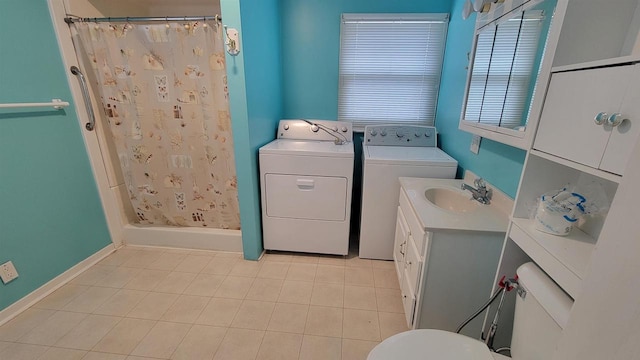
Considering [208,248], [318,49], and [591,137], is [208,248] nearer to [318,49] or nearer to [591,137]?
[318,49]

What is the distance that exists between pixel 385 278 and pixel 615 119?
1699 mm

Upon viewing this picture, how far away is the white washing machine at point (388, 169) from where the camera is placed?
6.25 ft

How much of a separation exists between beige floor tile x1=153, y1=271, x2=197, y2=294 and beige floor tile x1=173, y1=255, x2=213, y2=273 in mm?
53

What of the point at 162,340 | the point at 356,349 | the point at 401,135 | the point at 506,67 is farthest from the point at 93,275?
the point at 506,67

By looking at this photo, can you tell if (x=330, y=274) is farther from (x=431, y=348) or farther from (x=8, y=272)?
(x=8, y=272)

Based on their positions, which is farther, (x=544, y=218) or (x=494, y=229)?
(x=494, y=229)

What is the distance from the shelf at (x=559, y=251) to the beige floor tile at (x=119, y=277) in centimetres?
249

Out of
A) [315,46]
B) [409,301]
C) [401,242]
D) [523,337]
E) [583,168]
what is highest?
[315,46]

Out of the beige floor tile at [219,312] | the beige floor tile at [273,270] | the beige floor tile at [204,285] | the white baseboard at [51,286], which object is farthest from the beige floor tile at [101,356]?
the beige floor tile at [273,270]

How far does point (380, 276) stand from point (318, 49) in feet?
7.09

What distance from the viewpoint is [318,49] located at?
2506 millimetres

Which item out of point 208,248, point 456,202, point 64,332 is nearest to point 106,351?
point 64,332

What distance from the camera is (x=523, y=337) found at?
2.88ft

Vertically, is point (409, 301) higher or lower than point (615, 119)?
lower
